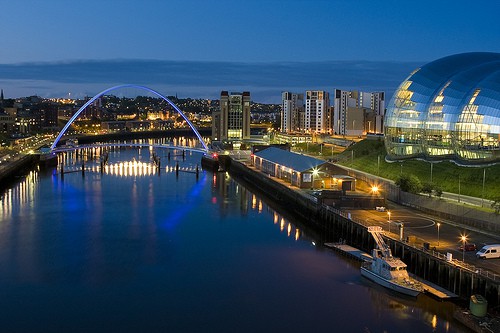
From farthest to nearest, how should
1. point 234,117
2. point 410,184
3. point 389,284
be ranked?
point 234,117
point 410,184
point 389,284

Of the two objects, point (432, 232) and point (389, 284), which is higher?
point (432, 232)

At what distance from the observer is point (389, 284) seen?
16766mm

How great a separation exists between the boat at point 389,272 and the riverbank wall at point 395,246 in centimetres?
49

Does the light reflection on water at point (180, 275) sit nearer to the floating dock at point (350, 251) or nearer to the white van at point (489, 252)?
the floating dock at point (350, 251)

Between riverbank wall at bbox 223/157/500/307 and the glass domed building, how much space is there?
21.6ft

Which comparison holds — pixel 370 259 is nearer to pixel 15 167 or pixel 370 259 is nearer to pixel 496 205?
pixel 496 205

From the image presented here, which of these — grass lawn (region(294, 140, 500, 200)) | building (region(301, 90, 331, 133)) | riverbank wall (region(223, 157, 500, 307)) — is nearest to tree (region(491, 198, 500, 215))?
grass lawn (region(294, 140, 500, 200))

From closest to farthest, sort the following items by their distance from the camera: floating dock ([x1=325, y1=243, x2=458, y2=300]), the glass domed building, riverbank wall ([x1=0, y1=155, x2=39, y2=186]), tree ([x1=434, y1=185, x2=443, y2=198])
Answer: floating dock ([x1=325, y1=243, x2=458, y2=300]), tree ([x1=434, y1=185, x2=443, y2=198]), the glass domed building, riverbank wall ([x1=0, y1=155, x2=39, y2=186])

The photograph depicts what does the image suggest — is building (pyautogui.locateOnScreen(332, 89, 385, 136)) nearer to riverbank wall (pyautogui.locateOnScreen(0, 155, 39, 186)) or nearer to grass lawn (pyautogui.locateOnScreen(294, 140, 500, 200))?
grass lawn (pyautogui.locateOnScreen(294, 140, 500, 200))

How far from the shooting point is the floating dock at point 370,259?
15664mm

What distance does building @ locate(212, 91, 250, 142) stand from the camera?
71.3 m

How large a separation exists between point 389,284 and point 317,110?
195ft

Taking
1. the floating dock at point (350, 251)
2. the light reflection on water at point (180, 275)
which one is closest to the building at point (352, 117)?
the light reflection on water at point (180, 275)

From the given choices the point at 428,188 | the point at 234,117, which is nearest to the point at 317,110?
the point at 234,117
